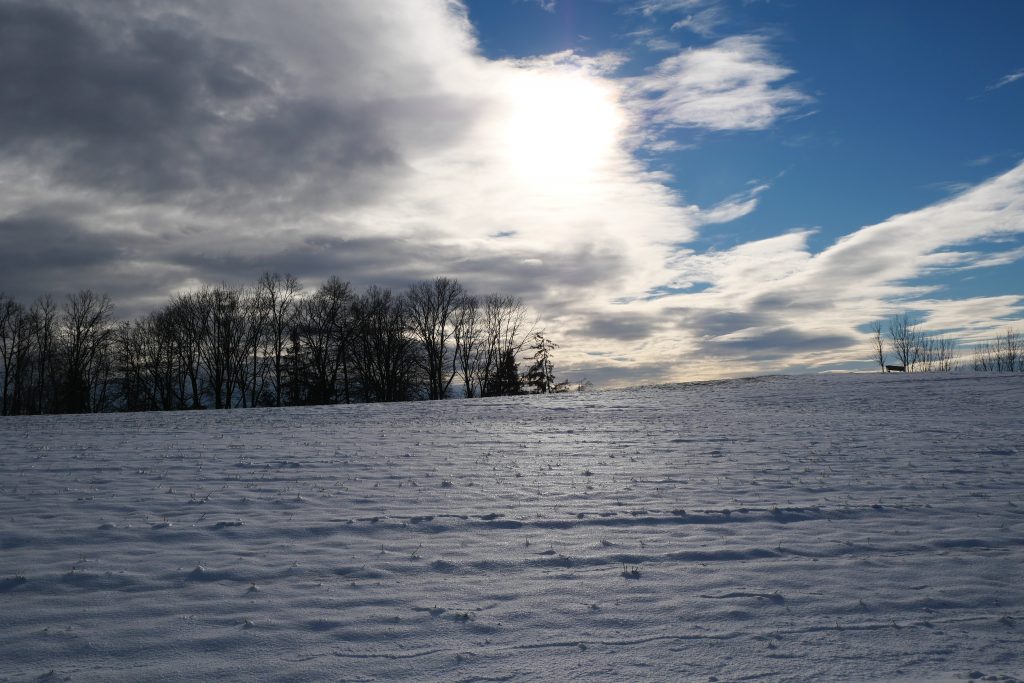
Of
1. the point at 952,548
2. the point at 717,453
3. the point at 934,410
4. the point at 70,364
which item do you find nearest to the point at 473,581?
the point at 952,548

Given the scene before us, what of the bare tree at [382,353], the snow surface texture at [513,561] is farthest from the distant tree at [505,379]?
the snow surface texture at [513,561]

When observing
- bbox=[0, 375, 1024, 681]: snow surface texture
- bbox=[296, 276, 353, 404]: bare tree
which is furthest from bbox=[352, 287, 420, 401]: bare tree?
bbox=[0, 375, 1024, 681]: snow surface texture

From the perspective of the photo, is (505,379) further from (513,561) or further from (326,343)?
(513,561)

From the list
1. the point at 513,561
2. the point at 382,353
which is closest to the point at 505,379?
the point at 382,353

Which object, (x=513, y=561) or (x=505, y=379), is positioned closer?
(x=513, y=561)

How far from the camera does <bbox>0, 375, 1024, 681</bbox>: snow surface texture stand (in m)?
5.54

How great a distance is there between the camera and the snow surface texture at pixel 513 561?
554cm

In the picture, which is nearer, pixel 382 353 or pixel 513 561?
pixel 513 561

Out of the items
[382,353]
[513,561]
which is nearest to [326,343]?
[382,353]

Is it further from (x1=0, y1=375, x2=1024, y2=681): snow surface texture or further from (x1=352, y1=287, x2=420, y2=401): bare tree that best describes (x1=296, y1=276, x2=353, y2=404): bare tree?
(x1=0, y1=375, x2=1024, y2=681): snow surface texture

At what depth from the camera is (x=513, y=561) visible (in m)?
7.80

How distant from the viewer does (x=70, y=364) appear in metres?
59.7

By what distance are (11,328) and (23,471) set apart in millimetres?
57390

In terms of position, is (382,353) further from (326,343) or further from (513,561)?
(513,561)
